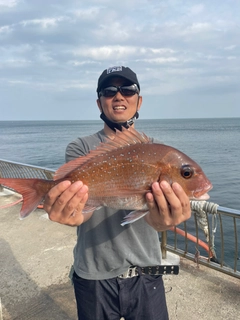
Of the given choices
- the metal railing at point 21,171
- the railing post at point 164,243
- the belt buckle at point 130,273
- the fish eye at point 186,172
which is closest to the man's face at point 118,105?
the fish eye at point 186,172

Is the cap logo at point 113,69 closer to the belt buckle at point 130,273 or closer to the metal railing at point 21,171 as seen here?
the belt buckle at point 130,273

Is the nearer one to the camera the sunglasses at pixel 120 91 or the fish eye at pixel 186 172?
the fish eye at pixel 186 172

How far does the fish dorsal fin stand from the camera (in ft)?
7.25

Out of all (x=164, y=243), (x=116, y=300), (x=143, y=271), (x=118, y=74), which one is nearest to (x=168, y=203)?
(x=143, y=271)

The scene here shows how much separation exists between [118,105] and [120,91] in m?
0.15

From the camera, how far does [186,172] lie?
212cm

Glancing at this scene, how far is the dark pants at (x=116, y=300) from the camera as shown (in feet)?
7.36

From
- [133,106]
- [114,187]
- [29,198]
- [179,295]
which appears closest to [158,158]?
[114,187]

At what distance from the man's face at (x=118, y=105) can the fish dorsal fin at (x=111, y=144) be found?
39cm

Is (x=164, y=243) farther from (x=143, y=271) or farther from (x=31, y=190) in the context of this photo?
(x=31, y=190)

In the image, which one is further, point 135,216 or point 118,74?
point 118,74

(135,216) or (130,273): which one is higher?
(135,216)

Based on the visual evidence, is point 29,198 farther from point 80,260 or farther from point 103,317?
point 103,317

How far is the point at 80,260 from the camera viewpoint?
2365 millimetres
